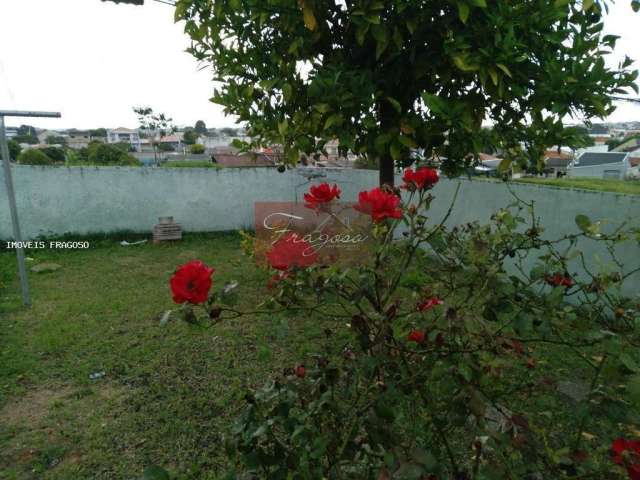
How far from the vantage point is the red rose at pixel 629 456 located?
0.71m

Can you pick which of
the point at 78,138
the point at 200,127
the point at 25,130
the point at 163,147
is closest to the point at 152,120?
the point at 25,130

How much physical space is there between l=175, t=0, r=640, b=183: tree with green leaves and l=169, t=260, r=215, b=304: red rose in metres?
1.17

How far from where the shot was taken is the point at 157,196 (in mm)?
7391

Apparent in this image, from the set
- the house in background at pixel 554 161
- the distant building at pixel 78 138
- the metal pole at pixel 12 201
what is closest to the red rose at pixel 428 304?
the house in background at pixel 554 161

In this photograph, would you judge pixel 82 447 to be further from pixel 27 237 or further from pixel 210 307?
pixel 27 237

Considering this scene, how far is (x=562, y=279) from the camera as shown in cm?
110

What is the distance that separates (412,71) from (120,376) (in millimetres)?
2674

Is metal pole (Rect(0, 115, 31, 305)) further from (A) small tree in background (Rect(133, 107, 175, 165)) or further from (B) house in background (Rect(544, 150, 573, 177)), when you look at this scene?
(A) small tree in background (Rect(133, 107, 175, 165))

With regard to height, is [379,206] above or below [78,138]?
below

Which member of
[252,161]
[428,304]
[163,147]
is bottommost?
[428,304]

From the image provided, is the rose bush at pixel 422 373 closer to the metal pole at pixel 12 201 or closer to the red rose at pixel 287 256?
the red rose at pixel 287 256

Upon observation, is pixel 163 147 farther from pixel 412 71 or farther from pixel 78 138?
pixel 78 138

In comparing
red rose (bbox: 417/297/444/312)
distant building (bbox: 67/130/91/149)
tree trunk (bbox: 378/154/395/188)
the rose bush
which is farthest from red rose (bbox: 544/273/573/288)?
distant building (bbox: 67/130/91/149)

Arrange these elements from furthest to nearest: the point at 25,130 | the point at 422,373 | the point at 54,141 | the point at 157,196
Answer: the point at 54,141 < the point at 25,130 < the point at 157,196 < the point at 422,373
